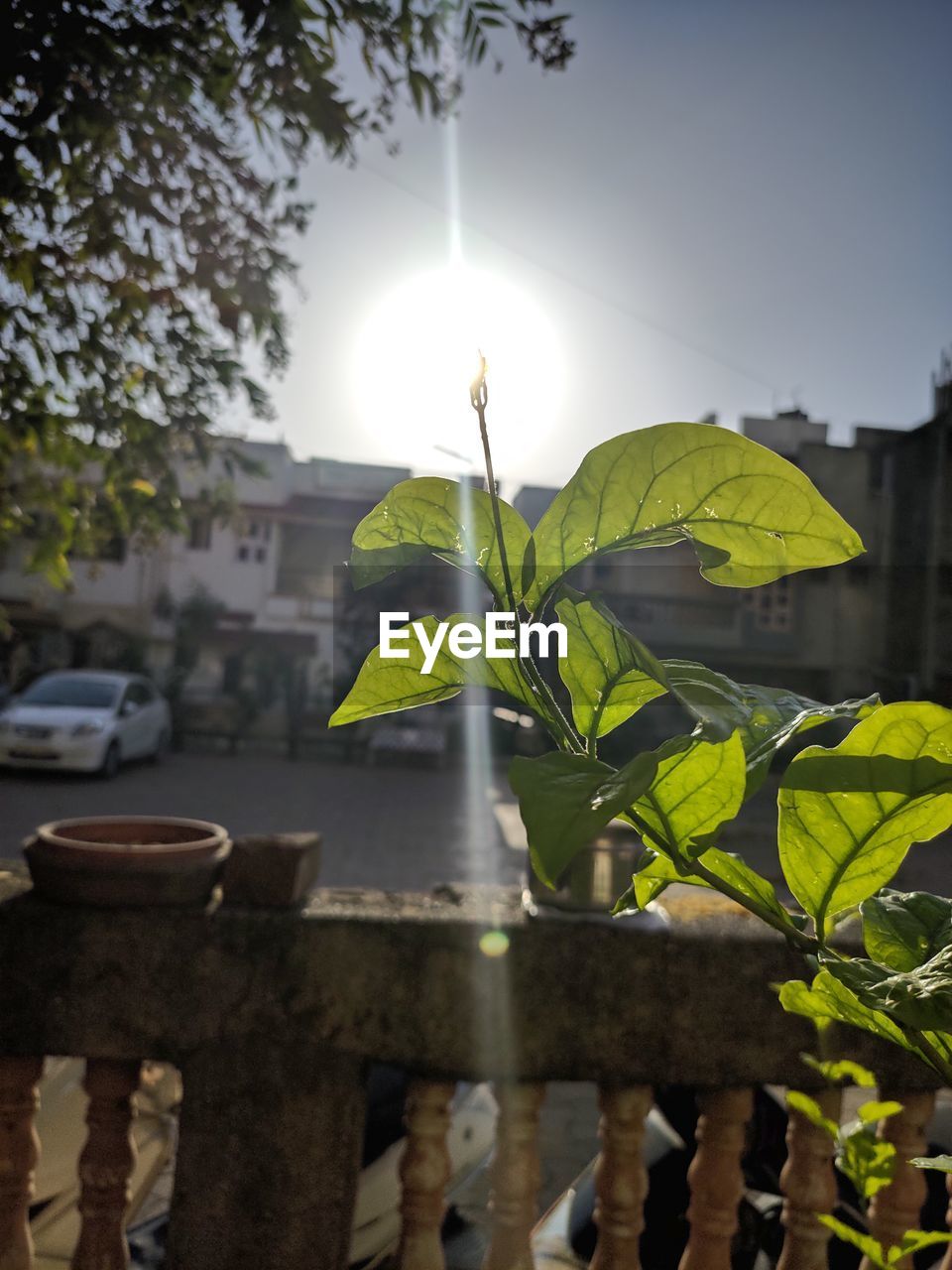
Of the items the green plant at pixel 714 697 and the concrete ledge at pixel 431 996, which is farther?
the concrete ledge at pixel 431 996

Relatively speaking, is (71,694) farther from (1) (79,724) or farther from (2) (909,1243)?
(2) (909,1243)

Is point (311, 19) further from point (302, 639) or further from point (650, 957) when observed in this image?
point (302, 639)

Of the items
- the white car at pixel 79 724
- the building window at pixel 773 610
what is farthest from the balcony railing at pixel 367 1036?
the building window at pixel 773 610

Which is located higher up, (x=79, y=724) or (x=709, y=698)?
(x=709, y=698)

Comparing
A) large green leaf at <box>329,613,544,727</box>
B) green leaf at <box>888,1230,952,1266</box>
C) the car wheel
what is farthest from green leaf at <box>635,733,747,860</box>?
the car wheel

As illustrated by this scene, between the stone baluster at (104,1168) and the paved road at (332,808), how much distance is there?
21.1 feet

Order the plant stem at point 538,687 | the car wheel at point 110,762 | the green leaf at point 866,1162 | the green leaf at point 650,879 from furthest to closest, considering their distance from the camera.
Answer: the car wheel at point 110,762
the green leaf at point 866,1162
the green leaf at point 650,879
the plant stem at point 538,687

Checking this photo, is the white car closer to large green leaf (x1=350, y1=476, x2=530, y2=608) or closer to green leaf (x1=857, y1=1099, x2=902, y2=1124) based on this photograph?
green leaf (x1=857, y1=1099, x2=902, y2=1124)

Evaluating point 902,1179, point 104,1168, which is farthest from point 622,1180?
point 104,1168

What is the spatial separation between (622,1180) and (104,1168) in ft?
3.24

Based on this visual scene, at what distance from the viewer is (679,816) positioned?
462mm

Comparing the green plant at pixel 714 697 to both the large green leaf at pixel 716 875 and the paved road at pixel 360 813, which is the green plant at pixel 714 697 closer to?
the large green leaf at pixel 716 875

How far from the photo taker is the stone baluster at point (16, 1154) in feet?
5.77

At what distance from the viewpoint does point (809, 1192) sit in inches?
67.9
